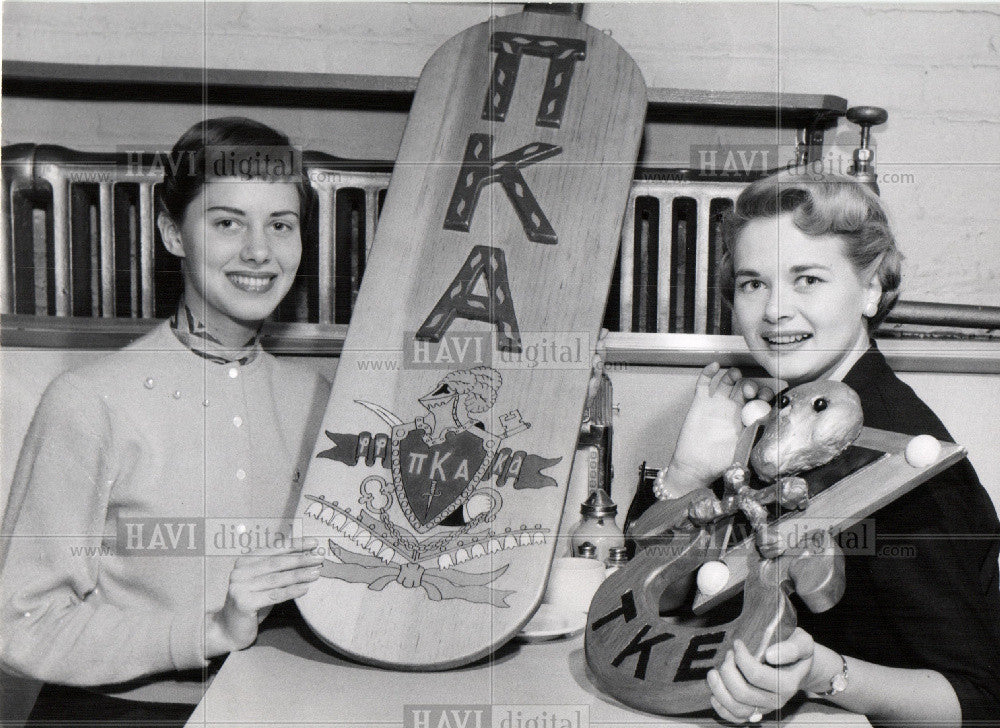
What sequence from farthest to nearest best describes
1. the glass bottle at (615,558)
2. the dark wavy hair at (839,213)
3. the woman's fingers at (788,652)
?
the glass bottle at (615,558), the dark wavy hair at (839,213), the woman's fingers at (788,652)

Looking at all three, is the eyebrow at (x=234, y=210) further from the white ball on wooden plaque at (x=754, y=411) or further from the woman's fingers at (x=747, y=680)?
the woman's fingers at (x=747, y=680)

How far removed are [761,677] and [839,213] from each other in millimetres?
428

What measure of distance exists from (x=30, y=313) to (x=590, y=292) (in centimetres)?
63

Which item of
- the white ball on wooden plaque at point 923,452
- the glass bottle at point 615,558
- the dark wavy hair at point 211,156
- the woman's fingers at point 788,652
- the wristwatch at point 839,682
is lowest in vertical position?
the wristwatch at point 839,682

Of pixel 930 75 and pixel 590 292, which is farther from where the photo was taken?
pixel 930 75

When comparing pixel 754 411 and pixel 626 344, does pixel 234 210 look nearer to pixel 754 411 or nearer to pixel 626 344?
pixel 626 344

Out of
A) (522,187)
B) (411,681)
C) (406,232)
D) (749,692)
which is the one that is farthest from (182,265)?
(749,692)

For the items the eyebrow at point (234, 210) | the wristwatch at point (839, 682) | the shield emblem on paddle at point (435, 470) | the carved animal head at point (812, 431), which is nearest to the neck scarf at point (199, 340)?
the eyebrow at point (234, 210)

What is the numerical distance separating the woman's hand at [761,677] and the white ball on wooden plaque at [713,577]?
0.23 feet

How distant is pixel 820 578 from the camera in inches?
30.8

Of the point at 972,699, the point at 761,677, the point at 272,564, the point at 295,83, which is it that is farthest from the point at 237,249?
the point at 972,699

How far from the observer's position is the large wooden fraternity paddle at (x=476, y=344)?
3.00 ft

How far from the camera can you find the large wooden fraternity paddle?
36.0 inches

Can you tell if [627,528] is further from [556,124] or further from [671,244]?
[556,124]
